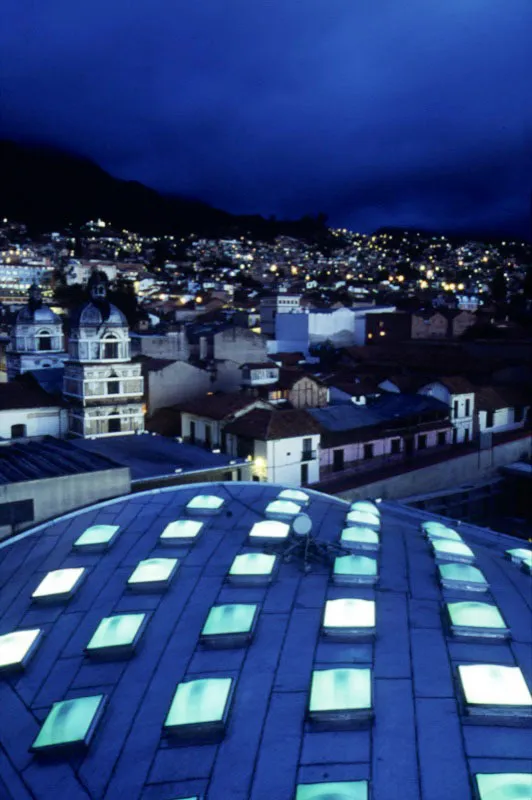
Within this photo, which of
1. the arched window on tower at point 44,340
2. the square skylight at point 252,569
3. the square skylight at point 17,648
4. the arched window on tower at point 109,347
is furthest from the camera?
the arched window on tower at point 44,340

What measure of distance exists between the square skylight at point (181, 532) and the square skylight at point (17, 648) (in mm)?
3237

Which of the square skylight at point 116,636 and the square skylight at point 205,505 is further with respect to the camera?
the square skylight at point 205,505

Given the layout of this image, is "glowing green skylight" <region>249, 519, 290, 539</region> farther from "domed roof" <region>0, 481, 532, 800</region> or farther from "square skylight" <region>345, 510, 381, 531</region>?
"square skylight" <region>345, 510, 381, 531</region>

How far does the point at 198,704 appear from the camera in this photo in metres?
8.42

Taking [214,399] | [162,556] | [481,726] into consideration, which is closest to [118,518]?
[162,556]

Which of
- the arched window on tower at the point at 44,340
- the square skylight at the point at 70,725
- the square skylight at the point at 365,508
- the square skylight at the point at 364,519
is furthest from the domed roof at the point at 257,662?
the arched window on tower at the point at 44,340

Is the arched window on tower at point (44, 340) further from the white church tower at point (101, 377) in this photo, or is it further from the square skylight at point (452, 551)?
the square skylight at point (452, 551)

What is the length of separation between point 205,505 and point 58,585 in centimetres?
414

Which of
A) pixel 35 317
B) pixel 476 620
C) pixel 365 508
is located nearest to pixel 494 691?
pixel 476 620

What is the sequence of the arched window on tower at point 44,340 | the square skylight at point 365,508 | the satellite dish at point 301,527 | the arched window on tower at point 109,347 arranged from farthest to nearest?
the arched window on tower at point 44,340
the arched window on tower at point 109,347
the square skylight at point 365,508
the satellite dish at point 301,527

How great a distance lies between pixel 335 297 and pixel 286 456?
75.8 meters

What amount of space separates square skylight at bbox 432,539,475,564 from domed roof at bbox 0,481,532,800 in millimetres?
68

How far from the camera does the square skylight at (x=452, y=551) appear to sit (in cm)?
1312

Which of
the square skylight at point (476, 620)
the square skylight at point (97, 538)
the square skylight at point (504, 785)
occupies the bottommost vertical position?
the square skylight at point (504, 785)
